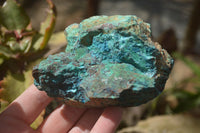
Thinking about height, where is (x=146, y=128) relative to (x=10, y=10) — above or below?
below

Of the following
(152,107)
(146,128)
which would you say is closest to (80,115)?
(146,128)

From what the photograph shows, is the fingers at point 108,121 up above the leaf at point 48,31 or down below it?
below

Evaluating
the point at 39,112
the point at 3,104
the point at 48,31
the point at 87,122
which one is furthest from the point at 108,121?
the point at 48,31

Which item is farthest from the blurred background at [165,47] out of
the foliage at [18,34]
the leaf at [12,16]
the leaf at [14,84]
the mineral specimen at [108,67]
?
the mineral specimen at [108,67]

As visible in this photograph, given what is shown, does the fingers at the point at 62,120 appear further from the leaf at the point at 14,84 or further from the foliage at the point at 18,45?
the leaf at the point at 14,84

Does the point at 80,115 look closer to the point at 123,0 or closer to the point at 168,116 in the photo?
the point at 168,116

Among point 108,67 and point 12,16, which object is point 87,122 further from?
point 12,16
